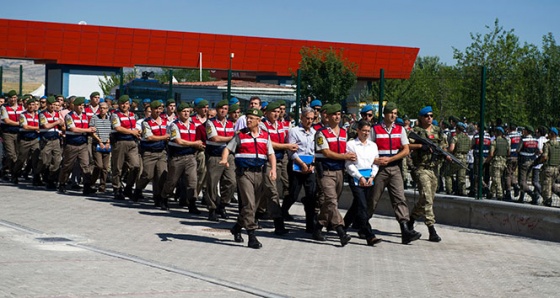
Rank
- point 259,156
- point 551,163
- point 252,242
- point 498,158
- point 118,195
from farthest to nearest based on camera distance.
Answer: point 498,158
point 118,195
point 551,163
point 259,156
point 252,242

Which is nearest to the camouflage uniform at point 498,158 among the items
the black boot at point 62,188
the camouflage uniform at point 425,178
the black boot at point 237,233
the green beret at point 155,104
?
the camouflage uniform at point 425,178

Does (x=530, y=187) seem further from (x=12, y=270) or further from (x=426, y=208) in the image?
(x=12, y=270)

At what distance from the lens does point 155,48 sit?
60.6 m

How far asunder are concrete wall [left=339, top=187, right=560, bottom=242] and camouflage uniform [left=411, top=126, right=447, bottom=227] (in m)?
0.99

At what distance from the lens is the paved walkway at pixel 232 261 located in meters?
9.71

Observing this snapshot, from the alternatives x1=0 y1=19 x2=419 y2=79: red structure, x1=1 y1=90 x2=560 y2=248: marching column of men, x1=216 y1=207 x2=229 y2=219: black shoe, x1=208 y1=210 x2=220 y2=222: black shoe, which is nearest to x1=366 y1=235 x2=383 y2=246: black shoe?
x1=1 y1=90 x2=560 y2=248: marching column of men

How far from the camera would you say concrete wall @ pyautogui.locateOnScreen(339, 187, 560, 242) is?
→ 14.5 m

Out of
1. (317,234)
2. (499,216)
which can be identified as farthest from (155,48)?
(317,234)

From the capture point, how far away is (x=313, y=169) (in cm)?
1469

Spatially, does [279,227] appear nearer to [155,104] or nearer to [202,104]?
[202,104]

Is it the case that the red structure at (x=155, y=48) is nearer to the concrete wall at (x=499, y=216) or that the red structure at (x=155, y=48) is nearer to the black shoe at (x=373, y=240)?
the concrete wall at (x=499, y=216)

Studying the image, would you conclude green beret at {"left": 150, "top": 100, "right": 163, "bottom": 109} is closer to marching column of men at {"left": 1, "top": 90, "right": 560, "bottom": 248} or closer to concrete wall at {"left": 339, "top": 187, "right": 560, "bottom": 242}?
marching column of men at {"left": 1, "top": 90, "right": 560, "bottom": 248}

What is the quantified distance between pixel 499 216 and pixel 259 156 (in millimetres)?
4341

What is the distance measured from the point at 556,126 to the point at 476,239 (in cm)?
634
